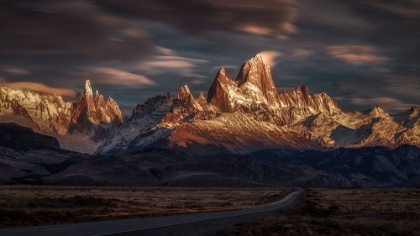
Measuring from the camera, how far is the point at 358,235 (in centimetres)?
4766

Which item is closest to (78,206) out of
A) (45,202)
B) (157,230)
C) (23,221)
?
(45,202)

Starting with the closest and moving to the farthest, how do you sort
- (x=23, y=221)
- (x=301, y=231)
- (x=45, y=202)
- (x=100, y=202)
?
(x=301, y=231)
(x=23, y=221)
(x=45, y=202)
(x=100, y=202)

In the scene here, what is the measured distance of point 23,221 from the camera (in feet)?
188

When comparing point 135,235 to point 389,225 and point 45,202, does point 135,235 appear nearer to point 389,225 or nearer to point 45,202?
point 389,225

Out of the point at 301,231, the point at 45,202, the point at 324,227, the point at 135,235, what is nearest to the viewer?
the point at 135,235

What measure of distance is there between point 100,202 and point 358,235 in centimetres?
5653

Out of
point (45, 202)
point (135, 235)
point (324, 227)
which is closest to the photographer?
point (135, 235)

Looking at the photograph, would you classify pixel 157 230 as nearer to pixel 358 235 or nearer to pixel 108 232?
pixel 108 232

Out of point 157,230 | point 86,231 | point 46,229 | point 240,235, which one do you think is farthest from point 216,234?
point 46,229

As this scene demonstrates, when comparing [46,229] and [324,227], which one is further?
[324,227]

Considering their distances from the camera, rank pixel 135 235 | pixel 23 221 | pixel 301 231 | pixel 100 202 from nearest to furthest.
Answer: pixel 135 235, pixel 301 231, pixel 23 221, pixel 100 202

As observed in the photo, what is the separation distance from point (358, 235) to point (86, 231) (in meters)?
20.6

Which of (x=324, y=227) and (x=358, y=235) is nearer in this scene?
(x=358, y=235)

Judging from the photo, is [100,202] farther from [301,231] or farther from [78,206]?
[301,231]
